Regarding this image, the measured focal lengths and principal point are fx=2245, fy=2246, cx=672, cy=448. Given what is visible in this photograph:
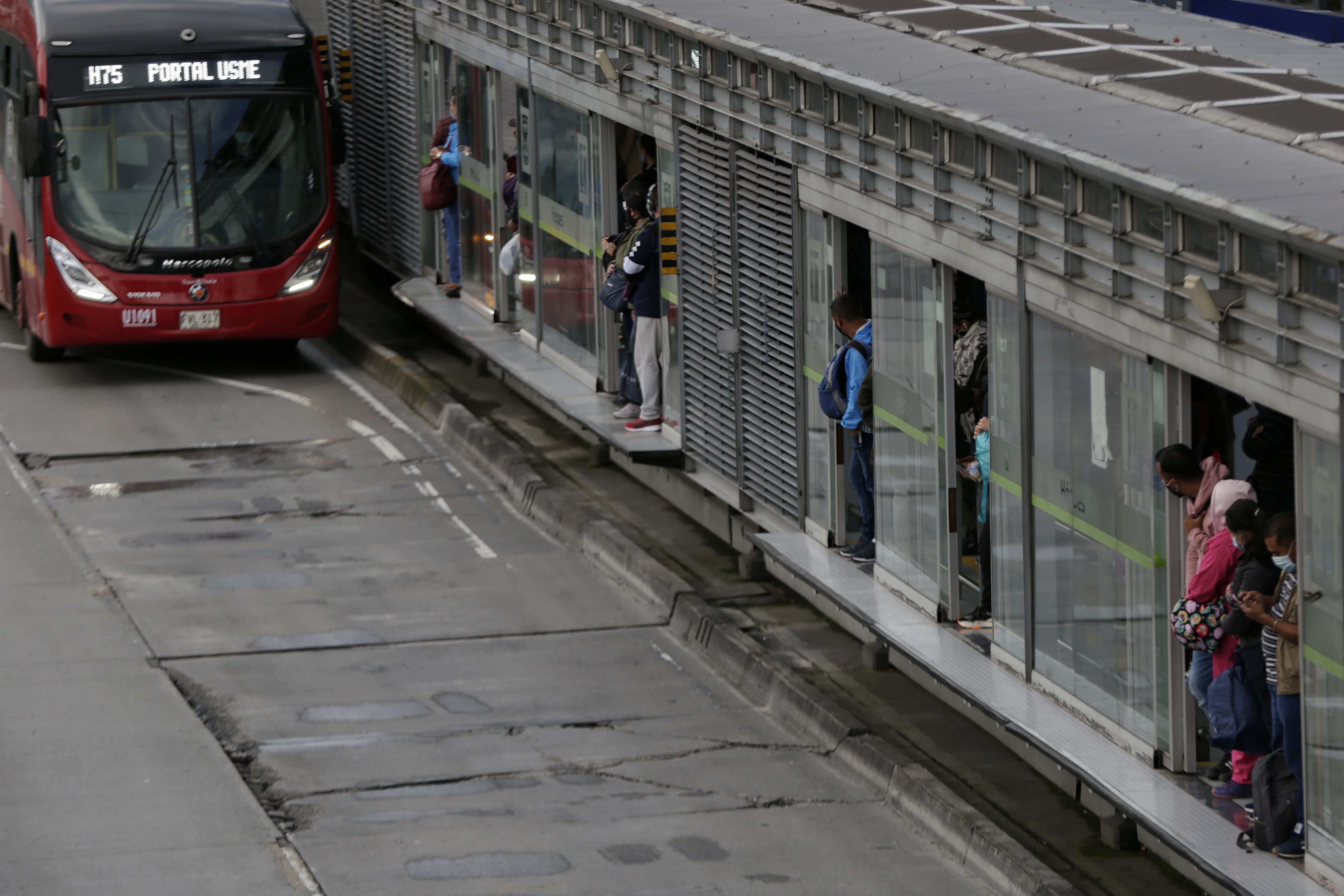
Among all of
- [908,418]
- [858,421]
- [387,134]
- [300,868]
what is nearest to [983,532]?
[908,418]

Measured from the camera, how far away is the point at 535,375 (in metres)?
17.7

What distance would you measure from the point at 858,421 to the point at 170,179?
927 centimetres

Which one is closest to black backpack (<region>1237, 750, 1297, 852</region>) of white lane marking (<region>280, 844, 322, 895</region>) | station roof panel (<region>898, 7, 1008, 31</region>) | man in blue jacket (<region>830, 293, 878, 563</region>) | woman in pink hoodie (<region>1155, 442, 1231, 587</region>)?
woman in pink hoodie (<region>1155, 442, 1231, 587</region>)

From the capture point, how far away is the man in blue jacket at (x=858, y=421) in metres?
12.1

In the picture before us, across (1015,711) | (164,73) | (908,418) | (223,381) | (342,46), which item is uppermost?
(164,73)

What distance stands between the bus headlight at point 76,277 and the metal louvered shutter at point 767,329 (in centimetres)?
749

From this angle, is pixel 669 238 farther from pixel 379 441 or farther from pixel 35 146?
pixel 35 146

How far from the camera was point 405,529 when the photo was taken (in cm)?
1533

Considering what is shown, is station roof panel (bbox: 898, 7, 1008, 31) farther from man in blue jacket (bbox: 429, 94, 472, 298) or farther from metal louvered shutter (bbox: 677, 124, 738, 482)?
man in blue jacket (bbox: 429, 94, 472, 298)

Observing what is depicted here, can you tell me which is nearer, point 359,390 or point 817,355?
point 817,355

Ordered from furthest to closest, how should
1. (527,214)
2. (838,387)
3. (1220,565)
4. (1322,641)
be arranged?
(527,214) → (838,387) → (1220,565) → (1322,641)

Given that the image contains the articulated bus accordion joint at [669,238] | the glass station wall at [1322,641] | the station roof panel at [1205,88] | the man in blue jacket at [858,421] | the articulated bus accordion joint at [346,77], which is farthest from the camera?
the articulated bus accordion joint at [346,77]

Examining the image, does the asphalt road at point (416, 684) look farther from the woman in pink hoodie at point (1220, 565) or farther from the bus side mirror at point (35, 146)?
the bus side mirror at point (35, 146)

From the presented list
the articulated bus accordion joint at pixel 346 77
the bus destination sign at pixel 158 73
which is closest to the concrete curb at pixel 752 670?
the bus destination sign at pixel 158 73
